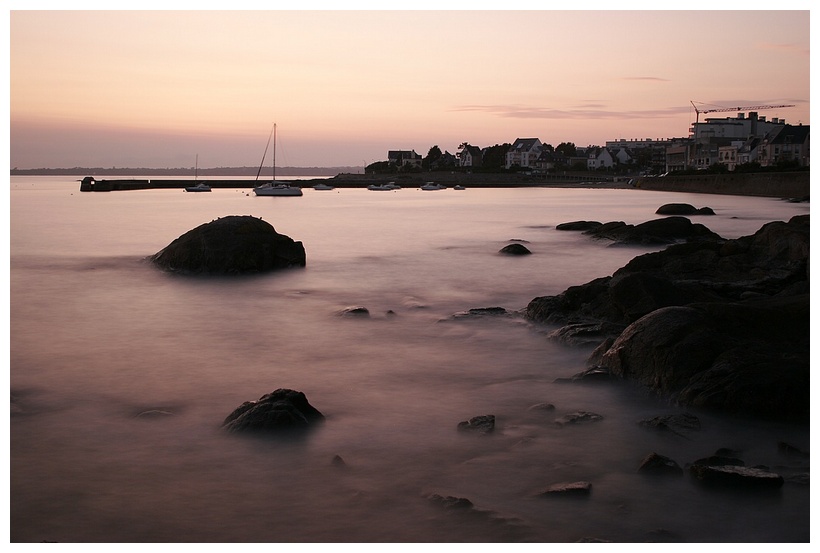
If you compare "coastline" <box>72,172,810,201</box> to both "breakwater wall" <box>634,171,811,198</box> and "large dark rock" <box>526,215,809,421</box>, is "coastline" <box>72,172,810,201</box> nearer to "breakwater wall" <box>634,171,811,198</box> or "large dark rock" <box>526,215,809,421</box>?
"breakwater wall" <box>634,171,811,198</box>

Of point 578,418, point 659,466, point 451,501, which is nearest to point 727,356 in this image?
point 578,418

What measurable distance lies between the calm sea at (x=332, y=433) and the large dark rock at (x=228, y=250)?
1325 millimetres

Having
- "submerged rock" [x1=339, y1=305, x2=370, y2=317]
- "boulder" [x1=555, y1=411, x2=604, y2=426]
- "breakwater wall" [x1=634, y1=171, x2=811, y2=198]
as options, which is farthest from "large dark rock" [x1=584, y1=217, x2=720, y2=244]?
"breakwater wall" [x1=634, y1=171, x2=811, y2=198]

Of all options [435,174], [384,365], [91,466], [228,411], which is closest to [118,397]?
[228,411]

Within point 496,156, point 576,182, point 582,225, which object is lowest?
point 582,225

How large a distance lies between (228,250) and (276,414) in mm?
10461

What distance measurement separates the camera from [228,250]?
55.8 feet

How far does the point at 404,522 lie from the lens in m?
5.29

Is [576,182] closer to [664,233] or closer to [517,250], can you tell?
[664,233]

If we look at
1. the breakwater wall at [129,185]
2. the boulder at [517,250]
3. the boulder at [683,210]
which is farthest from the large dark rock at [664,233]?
the breakwater wall at [129,185]

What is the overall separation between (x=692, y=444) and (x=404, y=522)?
2.62 m

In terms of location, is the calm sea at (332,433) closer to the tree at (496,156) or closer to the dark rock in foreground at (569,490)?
the dark rock in foreground at (569,490)
